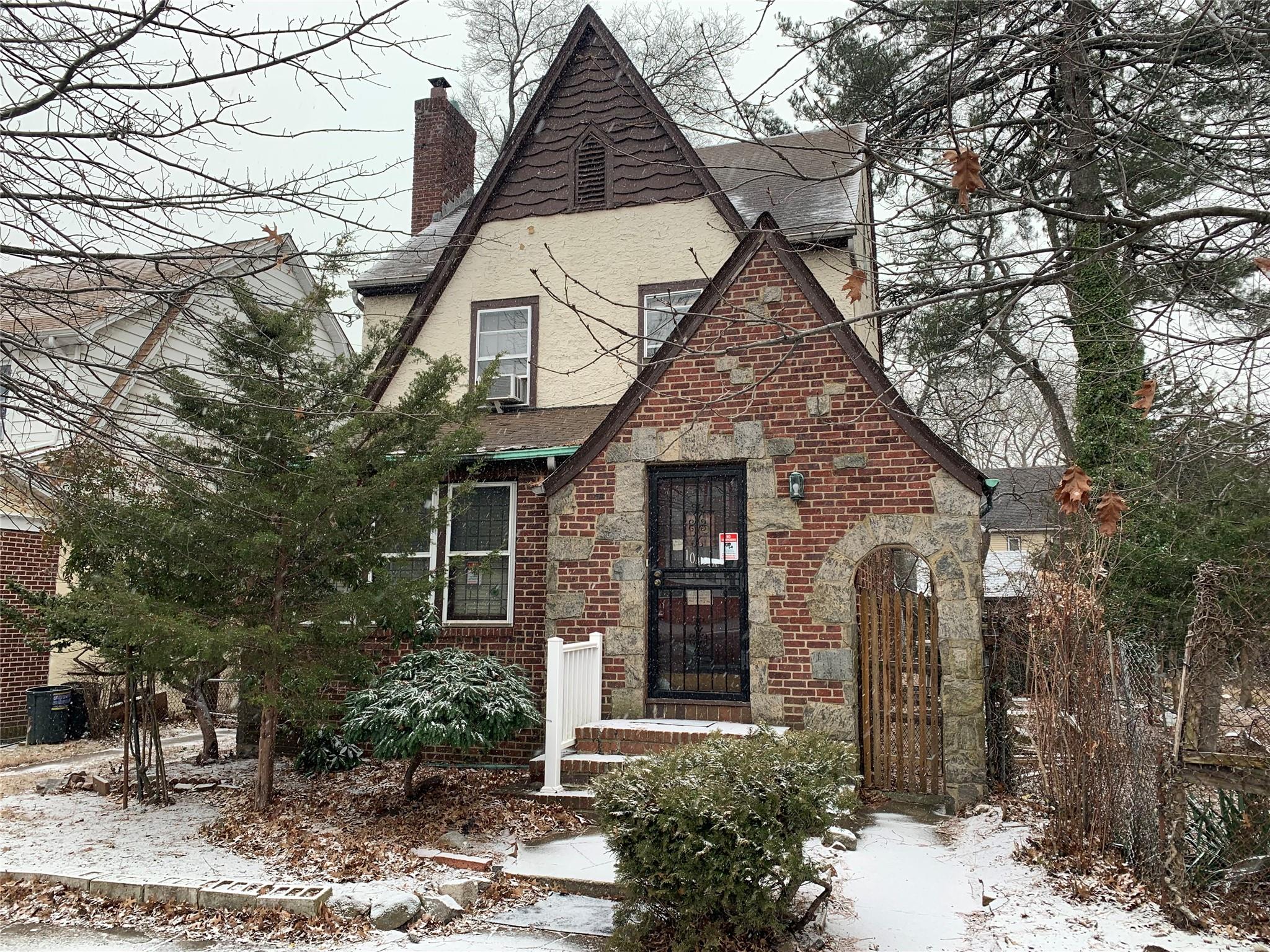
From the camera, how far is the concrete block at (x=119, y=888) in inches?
234

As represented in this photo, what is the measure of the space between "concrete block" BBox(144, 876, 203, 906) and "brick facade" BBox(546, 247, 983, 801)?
4.23 metres

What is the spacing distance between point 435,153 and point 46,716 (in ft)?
36.0

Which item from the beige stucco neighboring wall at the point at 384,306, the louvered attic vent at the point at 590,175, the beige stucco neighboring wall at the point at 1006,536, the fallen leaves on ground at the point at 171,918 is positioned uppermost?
the louvered attic vent at the point at 590,175

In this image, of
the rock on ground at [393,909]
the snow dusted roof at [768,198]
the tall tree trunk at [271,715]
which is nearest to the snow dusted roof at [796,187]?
the snow dusted roof at [768,198]

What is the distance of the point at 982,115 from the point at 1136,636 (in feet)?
18.3

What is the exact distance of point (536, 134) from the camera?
42.7 feet

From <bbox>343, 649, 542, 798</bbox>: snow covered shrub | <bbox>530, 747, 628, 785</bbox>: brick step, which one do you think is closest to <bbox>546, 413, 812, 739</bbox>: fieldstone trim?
<bbox>530, 747, 628, 785</bbox>: brick step

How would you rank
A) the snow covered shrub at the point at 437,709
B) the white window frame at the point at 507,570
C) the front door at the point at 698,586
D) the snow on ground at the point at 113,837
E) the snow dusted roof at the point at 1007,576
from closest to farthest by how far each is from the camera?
the snow on ground at the point at 113,837, the snow covered shrub at the point at 437,709, the front door at the point at 698,586, the snow dusted roof at the point at 1007,576, the white window frame at the point at 507,570

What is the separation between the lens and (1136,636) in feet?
31.1

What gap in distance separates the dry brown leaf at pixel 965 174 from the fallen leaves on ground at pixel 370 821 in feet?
18.5

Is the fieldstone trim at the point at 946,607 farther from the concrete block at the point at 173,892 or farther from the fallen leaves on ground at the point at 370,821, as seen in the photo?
the concrete block at the point at 173,892

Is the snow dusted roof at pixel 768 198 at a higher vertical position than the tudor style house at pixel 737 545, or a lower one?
higher

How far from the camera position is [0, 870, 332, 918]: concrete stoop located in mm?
5645

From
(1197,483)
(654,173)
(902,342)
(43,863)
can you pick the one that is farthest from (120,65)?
(902,342)
